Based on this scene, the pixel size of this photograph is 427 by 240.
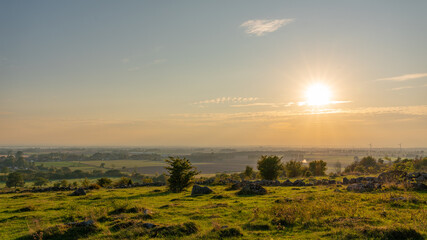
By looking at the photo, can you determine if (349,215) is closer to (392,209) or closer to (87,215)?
(392,209)

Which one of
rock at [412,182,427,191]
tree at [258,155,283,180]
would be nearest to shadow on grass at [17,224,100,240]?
rock at [412,182,427,191]

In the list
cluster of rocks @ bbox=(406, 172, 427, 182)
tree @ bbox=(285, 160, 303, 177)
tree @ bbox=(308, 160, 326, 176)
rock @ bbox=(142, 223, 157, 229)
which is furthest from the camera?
tree @ bbox=(308, 160, 326, 176)

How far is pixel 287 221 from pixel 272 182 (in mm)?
24474

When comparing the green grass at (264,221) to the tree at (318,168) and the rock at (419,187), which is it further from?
the tree at (318,168)

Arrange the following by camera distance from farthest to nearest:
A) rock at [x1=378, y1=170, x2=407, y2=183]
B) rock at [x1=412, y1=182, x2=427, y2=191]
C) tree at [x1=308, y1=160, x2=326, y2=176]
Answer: tree at [x1=308, y1=160, x2=326, y2=176] → rock at [x1=378, y1=170, x2=407, y2=183] → rock at [x1=412, y1=182, x2=427, y2=191]

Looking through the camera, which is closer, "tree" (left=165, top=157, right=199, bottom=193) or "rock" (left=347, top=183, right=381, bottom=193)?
"rock" (left=347, top=183, right=381, bottom=193)

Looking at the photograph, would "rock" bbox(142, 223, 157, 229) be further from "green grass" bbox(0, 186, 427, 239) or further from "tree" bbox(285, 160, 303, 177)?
"tree" bbox(285, 160, 303, 177)

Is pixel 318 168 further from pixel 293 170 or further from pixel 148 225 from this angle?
pixel 148 225

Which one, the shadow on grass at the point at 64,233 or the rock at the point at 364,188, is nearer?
the shadow on grass at the point at 64,233

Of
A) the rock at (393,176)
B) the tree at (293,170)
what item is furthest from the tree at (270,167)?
the tree at (293,170)

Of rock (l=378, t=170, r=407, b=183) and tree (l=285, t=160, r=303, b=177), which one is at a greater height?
rock (l=378, t=170, r=407, b=183)

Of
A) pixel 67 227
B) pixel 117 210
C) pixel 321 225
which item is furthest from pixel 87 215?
pixel 321 225

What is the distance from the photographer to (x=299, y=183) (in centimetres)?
3562

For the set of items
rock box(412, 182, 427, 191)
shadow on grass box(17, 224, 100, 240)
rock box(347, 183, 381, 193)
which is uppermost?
rock box(412, 182, 427, 191)
